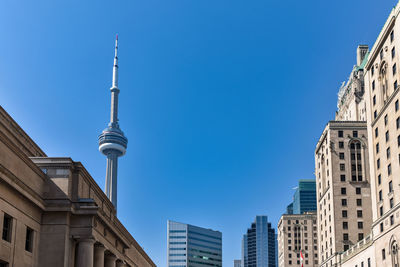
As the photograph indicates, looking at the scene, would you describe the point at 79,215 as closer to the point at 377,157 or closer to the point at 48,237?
the point at 48,237

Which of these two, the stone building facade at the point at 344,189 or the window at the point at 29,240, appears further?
the stone building facade at the point at 344,189

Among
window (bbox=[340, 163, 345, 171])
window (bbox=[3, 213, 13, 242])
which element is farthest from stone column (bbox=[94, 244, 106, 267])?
window (bbox=[340, 163, 345, 171])

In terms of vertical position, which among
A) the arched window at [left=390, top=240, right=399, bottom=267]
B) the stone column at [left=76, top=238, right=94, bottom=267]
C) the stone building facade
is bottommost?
the stone column at [left=76, top=238, right=94, bottom=267]

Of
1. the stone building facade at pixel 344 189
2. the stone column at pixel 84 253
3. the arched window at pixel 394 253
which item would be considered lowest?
the stone column at pixel 84 253

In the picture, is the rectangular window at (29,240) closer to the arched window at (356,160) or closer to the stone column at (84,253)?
the stone column at (84,253)

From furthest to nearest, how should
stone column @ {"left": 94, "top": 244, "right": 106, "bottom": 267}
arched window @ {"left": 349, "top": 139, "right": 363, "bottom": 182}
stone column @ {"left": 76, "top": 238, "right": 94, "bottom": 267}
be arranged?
arched window @ {"left": 349, "top": 139, "right": 363, "bottom": 182} → stone column @ {"left": 94, "top": 244, "right": 106, "bottom": 267} → stone column @ {"left": 76, "top": 238, "right": 94, "bottom": 267}

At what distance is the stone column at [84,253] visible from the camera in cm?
4825

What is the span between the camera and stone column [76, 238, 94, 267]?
158ft

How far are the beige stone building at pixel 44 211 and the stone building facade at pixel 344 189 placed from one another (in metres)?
90.3

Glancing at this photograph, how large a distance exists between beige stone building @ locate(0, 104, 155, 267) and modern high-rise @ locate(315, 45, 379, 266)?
90.4 m

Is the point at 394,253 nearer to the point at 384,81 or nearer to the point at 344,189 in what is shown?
the point at 384,81

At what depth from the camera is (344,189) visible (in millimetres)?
136875

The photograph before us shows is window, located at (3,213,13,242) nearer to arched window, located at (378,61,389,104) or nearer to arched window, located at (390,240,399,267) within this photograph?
arched window, located at (390,240,399,267)

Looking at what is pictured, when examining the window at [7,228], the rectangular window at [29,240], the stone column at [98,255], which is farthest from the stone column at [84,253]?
the window at [7,228]
